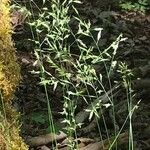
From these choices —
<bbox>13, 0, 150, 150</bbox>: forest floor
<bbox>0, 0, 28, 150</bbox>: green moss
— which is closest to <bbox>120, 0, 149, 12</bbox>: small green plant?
<bbox>13, 0, 150, 150</bbox>: forest floor

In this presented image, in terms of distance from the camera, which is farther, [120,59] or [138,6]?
[138,6]

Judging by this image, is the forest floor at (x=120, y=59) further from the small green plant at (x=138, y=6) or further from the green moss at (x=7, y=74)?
the green moss at (x=7, y=74)

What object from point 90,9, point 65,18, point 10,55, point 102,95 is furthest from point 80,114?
point 90,9

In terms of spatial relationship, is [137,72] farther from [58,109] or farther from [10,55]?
[10,55]

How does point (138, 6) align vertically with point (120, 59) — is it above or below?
above

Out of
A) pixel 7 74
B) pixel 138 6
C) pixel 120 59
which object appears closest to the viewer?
pixel 7 74

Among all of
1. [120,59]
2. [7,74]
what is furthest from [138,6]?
[7,74]

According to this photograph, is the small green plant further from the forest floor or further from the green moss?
the green moss

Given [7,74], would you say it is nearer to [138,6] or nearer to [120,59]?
[120,59]

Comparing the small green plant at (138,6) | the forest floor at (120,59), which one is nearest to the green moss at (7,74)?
the forest floor at (120,59)
